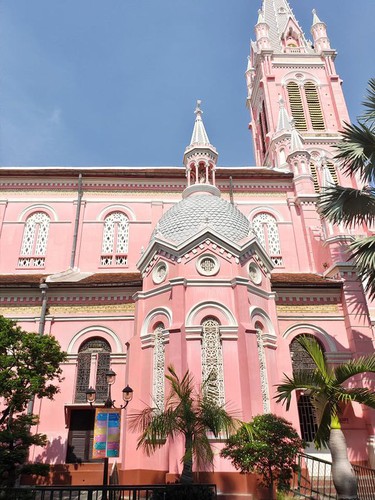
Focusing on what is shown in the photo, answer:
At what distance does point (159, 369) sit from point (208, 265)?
3.75 m

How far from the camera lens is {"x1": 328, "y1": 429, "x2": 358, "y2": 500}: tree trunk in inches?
355

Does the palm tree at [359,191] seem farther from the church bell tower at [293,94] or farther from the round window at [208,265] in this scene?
the church bell tower at [293,94]

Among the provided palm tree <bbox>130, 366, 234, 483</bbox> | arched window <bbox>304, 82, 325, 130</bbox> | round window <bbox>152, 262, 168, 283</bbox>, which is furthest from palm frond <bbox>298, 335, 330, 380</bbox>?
arched window <bbox>304, 82, 325, 130</bbox>

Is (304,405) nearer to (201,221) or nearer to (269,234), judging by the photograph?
(201,221)

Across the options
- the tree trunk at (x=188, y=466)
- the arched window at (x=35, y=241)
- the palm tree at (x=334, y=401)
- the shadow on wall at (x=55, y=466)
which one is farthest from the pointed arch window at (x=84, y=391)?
the palm tree at (x=334, y=401)

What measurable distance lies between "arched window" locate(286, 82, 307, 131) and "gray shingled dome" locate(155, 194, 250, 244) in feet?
58.4

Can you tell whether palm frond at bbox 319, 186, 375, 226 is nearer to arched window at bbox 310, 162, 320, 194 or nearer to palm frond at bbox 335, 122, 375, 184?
palm frond at bbox 335, 122, 375, 184

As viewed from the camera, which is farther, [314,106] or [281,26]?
[281,26]

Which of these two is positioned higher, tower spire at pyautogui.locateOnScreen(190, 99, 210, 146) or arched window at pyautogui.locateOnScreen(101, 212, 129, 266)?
tower spire at pyautogui.locateOnScreen(190, 99, 210, 146)

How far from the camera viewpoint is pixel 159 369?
13609 mm

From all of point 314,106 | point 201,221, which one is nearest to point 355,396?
point 201,221

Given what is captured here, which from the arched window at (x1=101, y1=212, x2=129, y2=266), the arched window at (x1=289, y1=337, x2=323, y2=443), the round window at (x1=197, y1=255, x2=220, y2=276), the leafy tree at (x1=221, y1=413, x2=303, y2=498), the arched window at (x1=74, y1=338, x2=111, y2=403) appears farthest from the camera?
the arched window at (x1=101, y1=212, x2=129, y2=266)

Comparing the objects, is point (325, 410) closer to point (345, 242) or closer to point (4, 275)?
point (345, 242)

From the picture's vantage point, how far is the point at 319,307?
17266 mm
